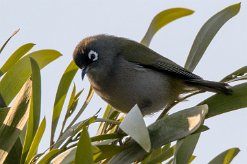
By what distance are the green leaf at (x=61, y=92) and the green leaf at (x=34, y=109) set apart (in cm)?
24

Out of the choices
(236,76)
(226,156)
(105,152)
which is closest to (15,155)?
(105,152)

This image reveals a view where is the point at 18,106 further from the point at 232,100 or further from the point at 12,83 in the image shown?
the point at 232,100

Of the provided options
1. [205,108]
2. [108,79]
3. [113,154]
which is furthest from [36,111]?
[108,79]

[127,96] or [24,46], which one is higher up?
[24,46]

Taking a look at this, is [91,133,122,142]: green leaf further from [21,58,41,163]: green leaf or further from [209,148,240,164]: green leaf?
[209,148,240,164]: green leaf

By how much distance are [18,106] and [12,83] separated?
0.40m

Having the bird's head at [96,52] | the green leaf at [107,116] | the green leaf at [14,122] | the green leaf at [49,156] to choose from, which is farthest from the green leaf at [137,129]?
the bird's head at [96,52]

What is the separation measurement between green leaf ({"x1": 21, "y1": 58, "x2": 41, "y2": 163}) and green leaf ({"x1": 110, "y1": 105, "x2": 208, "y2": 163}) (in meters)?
0.40

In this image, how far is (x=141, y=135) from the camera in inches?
77.8

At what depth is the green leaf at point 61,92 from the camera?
8.91ft

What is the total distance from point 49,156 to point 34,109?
10.7 inches

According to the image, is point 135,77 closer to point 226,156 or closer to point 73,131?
point 226,156

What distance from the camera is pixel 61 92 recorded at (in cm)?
286

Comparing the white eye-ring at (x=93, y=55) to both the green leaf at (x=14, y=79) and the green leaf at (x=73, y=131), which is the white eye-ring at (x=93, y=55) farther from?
the green leaf at (x=73, y=131)
